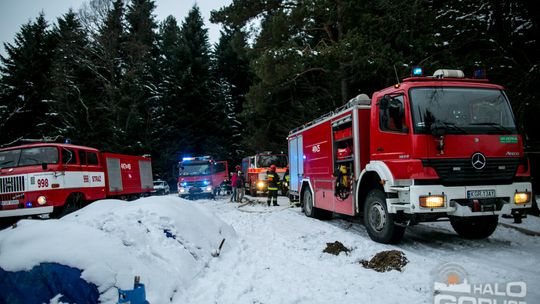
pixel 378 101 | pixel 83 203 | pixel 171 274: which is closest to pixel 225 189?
pixel 83 203

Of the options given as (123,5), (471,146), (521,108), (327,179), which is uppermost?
(123,5)

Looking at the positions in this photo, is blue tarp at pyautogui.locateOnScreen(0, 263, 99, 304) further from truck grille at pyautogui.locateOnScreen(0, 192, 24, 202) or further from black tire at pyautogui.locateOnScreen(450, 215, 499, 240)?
truck grille at pyautogui.locateOnScreen(0, 192, 24, 202)

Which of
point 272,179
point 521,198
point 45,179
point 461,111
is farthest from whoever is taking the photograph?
point 272,179

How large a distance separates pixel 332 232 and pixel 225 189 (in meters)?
22.8

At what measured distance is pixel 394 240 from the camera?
23.2 feet

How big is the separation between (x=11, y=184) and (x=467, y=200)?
12.3 metres

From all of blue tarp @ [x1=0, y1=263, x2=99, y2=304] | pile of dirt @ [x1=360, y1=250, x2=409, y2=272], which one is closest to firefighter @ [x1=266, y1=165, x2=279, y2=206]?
pile of dirt @ [x1=360, y1=250, x2=409, y2=272]

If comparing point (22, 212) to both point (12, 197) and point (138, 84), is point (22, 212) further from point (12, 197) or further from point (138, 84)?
point (138, 84)

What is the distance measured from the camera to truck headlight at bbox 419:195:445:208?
622 cm

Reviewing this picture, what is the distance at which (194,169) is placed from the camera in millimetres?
24000

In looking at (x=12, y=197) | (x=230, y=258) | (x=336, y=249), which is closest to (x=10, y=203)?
(x=12, y=197)

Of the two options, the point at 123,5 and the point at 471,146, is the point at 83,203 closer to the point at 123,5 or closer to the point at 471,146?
the point at 471,146

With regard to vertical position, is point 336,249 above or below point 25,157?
below

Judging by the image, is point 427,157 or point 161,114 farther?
point 161,114
